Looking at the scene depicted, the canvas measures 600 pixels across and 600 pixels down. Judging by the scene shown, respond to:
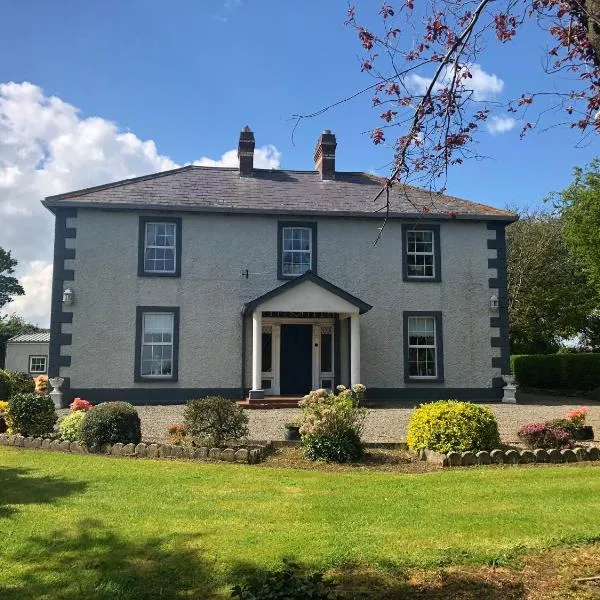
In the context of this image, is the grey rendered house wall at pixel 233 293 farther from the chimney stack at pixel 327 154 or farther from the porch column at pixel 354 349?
the chimney stack at pixel 327 154

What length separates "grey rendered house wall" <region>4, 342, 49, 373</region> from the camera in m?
36.9

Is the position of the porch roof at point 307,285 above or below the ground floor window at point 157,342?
above

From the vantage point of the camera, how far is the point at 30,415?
37.8 ft

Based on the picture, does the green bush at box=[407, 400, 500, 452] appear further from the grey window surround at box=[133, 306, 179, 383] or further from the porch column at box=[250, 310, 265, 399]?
the grey window surround at box=[133, 306, 179, 383]

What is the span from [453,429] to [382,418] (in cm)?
597

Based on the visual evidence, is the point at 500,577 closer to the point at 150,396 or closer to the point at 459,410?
the point at 459,410

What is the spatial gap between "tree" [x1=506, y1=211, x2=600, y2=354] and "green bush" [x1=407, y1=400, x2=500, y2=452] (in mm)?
25429

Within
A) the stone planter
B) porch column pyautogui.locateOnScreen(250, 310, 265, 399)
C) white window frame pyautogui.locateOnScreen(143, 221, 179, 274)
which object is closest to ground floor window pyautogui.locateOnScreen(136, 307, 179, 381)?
white window frame pyautogui.locateOnScreen(143, 221, 179, 274)

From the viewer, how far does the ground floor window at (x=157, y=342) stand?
19016 mm

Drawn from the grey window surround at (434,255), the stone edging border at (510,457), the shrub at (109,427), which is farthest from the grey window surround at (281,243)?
the stone edging border at (510,457)

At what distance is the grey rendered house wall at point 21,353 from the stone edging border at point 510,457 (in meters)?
32.2

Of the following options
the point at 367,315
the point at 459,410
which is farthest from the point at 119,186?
the point at 459,410

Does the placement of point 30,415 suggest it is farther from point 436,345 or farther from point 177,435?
point 436,345

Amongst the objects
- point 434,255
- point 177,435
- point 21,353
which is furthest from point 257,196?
point 21,353
